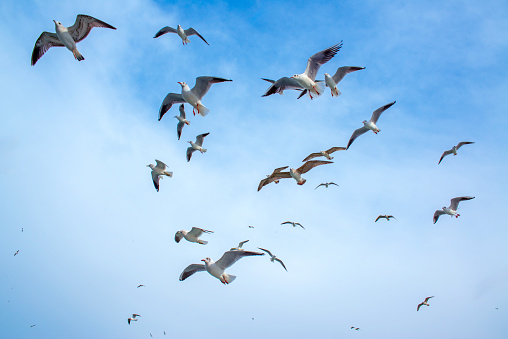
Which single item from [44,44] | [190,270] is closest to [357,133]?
[190,270]

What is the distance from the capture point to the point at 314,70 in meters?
16.8

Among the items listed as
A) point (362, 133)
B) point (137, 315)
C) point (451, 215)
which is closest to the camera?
point (362, 133)

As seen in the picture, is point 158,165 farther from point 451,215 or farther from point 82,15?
point 451,215

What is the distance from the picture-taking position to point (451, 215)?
24.0m

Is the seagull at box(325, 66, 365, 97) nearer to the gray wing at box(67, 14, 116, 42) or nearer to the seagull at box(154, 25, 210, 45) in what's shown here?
the seagull at box(154, 25, 210, 45)

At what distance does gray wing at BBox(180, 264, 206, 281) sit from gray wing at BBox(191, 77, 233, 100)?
7.39 metres

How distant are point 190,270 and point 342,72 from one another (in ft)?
36.1

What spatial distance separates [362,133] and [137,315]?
67.1 feet

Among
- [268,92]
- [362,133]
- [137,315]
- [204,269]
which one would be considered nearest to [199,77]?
[268,92]

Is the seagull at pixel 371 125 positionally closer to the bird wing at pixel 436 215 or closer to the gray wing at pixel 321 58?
the gray wing at pixel 321 58

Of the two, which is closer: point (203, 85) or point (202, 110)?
point (203, 85)

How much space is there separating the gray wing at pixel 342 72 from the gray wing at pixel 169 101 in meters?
7.02

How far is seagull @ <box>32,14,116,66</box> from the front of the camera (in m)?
15.0

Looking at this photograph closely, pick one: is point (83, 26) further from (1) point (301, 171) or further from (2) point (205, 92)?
(1) point (301, 171)
